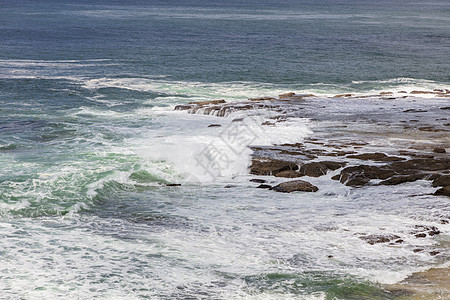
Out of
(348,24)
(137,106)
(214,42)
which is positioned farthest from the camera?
(348,24)

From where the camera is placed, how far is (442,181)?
1611cm

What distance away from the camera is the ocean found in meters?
11.0

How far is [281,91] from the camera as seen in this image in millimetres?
36906

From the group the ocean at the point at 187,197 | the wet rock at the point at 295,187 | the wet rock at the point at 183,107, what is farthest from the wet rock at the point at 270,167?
the wet rock at the point at 183,107

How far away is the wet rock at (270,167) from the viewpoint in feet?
60.4

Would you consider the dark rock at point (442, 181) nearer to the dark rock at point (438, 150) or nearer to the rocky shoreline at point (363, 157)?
the rocky shoreline at point (363, 157)

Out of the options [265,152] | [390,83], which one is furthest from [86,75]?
[265,152]

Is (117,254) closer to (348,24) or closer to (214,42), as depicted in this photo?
(214,42)

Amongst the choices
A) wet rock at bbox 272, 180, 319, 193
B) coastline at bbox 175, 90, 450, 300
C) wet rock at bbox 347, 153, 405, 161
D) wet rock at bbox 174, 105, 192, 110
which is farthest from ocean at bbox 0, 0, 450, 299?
wet rock at bbox 347, 153, 405, 161

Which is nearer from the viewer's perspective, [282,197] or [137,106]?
[282,197]

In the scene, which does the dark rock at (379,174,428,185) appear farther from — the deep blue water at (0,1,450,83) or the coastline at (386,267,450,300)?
the deep blue water at (0,1,450,83)

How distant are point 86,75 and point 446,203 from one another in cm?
Result: 3184

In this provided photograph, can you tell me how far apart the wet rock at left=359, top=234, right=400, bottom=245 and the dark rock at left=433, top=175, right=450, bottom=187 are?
397cm

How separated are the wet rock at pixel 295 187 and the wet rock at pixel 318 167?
123 centimetres
